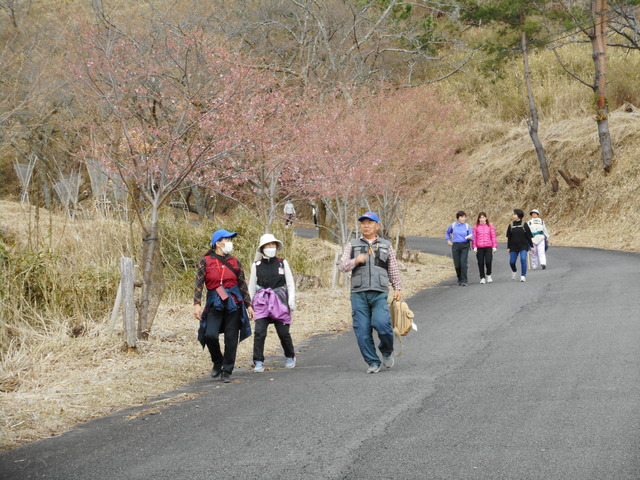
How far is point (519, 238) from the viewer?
19.4 m

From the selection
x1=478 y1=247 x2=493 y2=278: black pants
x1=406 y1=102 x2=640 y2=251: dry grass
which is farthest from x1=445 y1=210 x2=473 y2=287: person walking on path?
x1=406 y1=102 x2=640 y2=251: dry grass

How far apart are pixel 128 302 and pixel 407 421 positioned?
16.8 feet

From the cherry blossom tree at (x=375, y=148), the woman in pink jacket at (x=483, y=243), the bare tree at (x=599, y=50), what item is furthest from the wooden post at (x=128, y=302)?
the bare tree at (x=599, y=50)

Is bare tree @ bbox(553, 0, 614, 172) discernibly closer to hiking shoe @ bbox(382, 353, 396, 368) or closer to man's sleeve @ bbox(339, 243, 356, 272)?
man's sleeve @ bbox(339, 243, 356, 272)

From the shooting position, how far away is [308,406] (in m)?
7.19

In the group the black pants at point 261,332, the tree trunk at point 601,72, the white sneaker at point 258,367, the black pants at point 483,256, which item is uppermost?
the tree trunk at point 601,72

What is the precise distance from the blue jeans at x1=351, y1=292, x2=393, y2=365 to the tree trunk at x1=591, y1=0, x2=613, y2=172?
86.7ft

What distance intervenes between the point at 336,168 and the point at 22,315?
924 cm

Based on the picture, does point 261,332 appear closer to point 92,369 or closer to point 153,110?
point 92,369

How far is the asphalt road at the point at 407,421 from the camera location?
5262 millimetres

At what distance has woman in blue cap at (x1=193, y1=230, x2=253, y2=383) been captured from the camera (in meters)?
9.05

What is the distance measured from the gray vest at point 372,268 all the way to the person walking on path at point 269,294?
87cm

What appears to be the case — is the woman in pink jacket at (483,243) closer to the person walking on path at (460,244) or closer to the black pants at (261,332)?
the person walking on path at (460,244)

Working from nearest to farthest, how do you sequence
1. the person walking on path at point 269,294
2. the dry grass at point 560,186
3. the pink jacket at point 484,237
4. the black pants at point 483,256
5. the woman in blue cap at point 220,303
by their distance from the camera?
the woman in blue cap at point 220,303 < the person walking on path at point 269,294 < the pink jacket at point 484,237 < the black pants at point 483,256 < the dry grass at point 560,186
